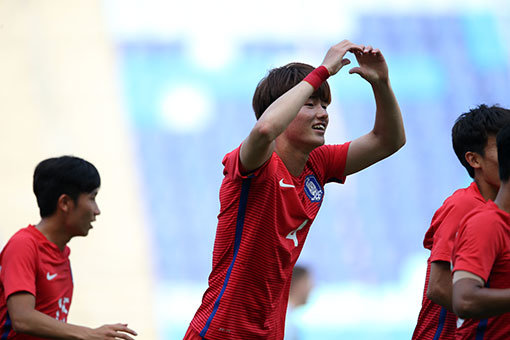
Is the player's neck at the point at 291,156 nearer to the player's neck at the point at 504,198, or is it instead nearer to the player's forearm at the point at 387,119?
the player's forearm at the point at 387,119

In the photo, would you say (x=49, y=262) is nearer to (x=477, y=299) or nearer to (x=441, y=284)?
(x=441, y=284)

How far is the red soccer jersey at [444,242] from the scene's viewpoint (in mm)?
2594

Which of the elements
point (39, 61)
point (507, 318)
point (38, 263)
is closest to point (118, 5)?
point (39, 61)

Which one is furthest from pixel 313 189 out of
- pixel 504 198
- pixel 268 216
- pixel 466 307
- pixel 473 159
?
pixel 466 307

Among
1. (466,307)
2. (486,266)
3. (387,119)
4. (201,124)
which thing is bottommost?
(466,307)

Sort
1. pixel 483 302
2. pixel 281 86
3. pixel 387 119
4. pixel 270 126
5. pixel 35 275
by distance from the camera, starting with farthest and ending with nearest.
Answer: pixel 35 275 < pixel 387 119 < pixel 281 86 < pixel 270 126 < pixel 483 302

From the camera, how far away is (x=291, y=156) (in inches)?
114

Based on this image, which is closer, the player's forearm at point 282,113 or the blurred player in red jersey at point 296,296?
the player's forearm at point 282,113

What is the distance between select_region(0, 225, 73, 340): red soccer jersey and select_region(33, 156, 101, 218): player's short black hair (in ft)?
0.53

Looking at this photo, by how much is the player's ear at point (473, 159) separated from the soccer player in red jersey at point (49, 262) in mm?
1497

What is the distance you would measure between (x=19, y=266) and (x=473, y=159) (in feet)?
6.34

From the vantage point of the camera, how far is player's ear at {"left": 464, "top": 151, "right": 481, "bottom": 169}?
9.30 ft

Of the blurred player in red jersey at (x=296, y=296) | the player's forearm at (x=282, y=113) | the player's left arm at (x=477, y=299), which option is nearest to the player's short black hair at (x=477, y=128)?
the player's forearm at (x=282, y=113)

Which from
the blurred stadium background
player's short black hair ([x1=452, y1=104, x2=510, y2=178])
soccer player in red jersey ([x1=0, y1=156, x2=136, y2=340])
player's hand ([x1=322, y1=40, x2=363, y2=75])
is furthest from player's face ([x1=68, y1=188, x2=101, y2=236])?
the blurred stadium background
